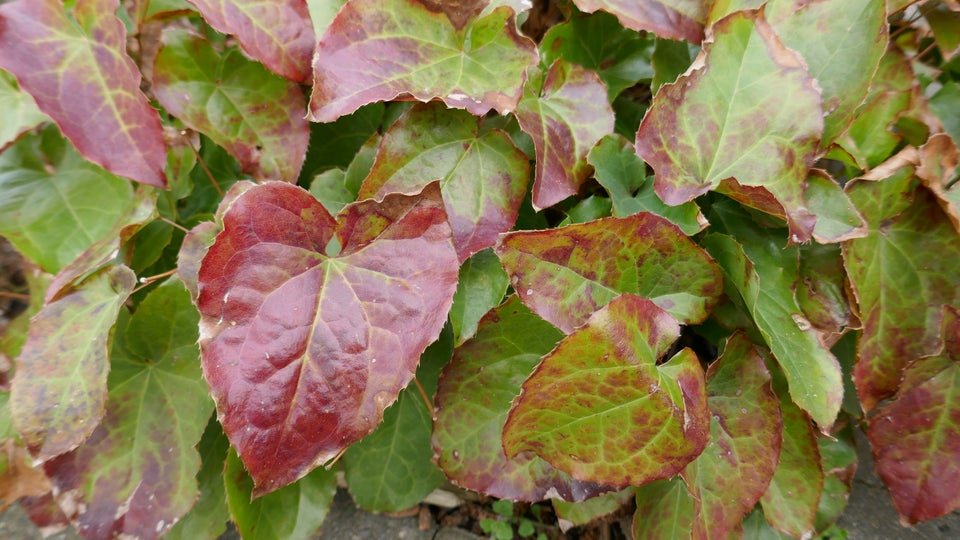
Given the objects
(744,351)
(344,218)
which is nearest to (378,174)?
(344,218)

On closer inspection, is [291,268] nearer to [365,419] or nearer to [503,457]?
[365,419]

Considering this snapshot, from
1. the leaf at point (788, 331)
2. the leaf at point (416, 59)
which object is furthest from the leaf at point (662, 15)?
the leaf at point (788, 331)

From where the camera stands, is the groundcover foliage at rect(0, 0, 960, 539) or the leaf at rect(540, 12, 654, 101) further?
the leaf at rect(540, 12, 654, 101)

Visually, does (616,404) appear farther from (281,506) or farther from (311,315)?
(281,506)

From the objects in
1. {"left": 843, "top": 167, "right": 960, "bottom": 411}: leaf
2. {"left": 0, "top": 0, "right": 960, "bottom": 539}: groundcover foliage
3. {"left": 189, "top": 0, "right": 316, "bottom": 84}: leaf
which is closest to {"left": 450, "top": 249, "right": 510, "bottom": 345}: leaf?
{"left": 0, "top": 0, "right": 960, "bottom": 539}: groundcover foliage

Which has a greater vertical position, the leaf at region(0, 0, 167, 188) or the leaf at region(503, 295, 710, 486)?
the leaf at region(0, 0, 167, 188)

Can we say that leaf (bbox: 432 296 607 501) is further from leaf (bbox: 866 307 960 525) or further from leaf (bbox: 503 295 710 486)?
leaf (bbox: 866 307 960 525)

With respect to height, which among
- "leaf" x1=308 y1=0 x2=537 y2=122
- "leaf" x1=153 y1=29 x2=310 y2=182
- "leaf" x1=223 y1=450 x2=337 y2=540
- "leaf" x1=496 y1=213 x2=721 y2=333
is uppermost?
"leaf" x1=308 y1=0 x2=537 y2=122
